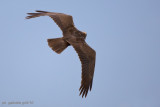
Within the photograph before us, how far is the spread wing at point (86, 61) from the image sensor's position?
24.8 ft

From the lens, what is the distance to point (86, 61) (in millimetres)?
7914

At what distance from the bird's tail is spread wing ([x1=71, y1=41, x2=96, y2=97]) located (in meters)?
0.29

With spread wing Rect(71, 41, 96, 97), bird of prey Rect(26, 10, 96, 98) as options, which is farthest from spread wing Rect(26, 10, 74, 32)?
spread wing Rect(71, 41, 96, 97)

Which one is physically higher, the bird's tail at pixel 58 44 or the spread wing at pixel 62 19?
the spread wing at pixel 62 19

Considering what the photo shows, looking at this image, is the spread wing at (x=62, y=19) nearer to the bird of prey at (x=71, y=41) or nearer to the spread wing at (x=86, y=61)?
the bird of prey at (x=71, y=41)

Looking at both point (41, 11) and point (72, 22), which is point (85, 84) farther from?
point (41, 11)

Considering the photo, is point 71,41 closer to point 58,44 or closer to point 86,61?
point 58,44

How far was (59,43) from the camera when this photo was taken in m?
7.58

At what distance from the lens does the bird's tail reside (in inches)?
296

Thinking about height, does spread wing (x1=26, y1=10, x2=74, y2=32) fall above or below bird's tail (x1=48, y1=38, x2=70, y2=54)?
above

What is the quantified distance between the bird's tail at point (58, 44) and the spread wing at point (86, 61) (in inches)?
11.4

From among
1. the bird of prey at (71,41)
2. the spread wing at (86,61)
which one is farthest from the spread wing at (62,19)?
the spread wing at (86,61)

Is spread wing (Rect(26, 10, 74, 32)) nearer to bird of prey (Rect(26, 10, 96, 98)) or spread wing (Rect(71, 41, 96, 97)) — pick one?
bird of prey (Rect(26, 10, 96, 98))

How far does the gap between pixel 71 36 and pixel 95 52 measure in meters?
1.03
